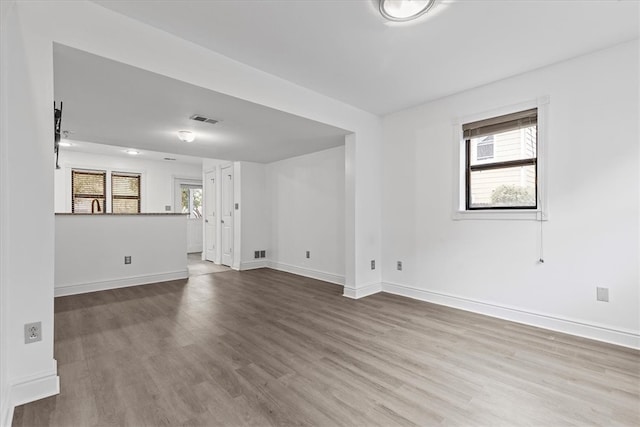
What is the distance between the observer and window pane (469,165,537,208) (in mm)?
3096

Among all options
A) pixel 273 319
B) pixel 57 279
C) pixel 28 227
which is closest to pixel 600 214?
pixel 273 319

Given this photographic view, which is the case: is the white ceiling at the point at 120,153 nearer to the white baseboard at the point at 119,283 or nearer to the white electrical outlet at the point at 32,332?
the white baseboard at the point at 119,283

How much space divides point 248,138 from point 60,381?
327 cm

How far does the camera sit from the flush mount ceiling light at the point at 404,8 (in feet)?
6.57

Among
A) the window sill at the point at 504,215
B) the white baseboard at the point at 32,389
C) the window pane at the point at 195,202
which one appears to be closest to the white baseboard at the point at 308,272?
the window sill at the point at 504,215

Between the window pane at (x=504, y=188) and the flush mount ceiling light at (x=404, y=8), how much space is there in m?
2.02

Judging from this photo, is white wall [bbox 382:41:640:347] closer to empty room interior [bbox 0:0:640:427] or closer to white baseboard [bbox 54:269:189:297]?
empty room interior [bbox 0:0:640:427]

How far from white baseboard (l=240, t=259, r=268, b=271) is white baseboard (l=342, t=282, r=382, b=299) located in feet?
8.59

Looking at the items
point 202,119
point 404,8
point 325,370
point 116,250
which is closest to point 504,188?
point 404,8

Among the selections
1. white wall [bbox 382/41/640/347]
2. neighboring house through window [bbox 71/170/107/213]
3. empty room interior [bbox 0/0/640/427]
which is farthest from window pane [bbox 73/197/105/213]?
white wall [bbox 382/41/640/347]

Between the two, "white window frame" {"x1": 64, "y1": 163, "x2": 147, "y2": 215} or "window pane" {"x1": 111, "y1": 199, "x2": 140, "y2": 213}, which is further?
"window pane" {"x1": 111, "y1": 199, "x2": 140, "y2": 213}

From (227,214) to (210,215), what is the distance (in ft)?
3.06

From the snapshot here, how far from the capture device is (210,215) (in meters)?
7.11

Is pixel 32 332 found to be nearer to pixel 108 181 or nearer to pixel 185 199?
pixel 108 181
